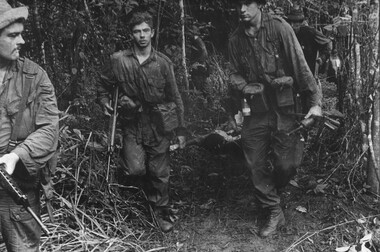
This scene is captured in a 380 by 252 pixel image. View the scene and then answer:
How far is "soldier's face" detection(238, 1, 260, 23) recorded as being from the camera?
192 inches

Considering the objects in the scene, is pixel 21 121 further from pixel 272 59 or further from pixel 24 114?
pixel 272 59

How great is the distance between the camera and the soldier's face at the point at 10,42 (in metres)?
3.64

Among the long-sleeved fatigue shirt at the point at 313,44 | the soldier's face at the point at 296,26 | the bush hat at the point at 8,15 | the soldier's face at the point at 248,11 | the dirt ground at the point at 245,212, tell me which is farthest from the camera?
the soldier's face at the point at 296,26

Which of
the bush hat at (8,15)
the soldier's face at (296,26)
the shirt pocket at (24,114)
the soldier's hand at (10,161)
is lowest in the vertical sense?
the soldier's face at (296,26)


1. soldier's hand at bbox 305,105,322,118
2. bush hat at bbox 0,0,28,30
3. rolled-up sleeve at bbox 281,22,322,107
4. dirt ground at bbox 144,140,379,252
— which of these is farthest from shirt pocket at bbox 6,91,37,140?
soldier's hand at bbox 305,105,322,118

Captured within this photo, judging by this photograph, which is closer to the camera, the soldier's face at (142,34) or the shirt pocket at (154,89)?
the soldier's face at (142,34)

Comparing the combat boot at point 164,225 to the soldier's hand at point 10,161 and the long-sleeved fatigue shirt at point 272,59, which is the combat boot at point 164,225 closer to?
the long-sleeved fatigue shirt at point 272,59

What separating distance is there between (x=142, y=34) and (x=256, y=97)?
4.08 feet

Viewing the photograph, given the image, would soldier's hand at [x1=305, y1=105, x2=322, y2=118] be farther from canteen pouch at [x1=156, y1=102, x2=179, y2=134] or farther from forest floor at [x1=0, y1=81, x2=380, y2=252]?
canteen pouch at [x1=156, y1=102, x2=179, y2=134]

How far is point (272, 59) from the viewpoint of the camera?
5.04 m

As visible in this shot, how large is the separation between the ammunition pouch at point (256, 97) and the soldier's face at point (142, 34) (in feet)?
3.47

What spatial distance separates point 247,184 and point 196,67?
8.67ft

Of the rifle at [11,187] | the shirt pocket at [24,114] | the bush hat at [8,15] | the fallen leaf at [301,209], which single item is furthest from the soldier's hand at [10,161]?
the fallen leaf at [301,209]

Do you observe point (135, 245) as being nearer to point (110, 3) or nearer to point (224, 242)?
point (224, 242)
